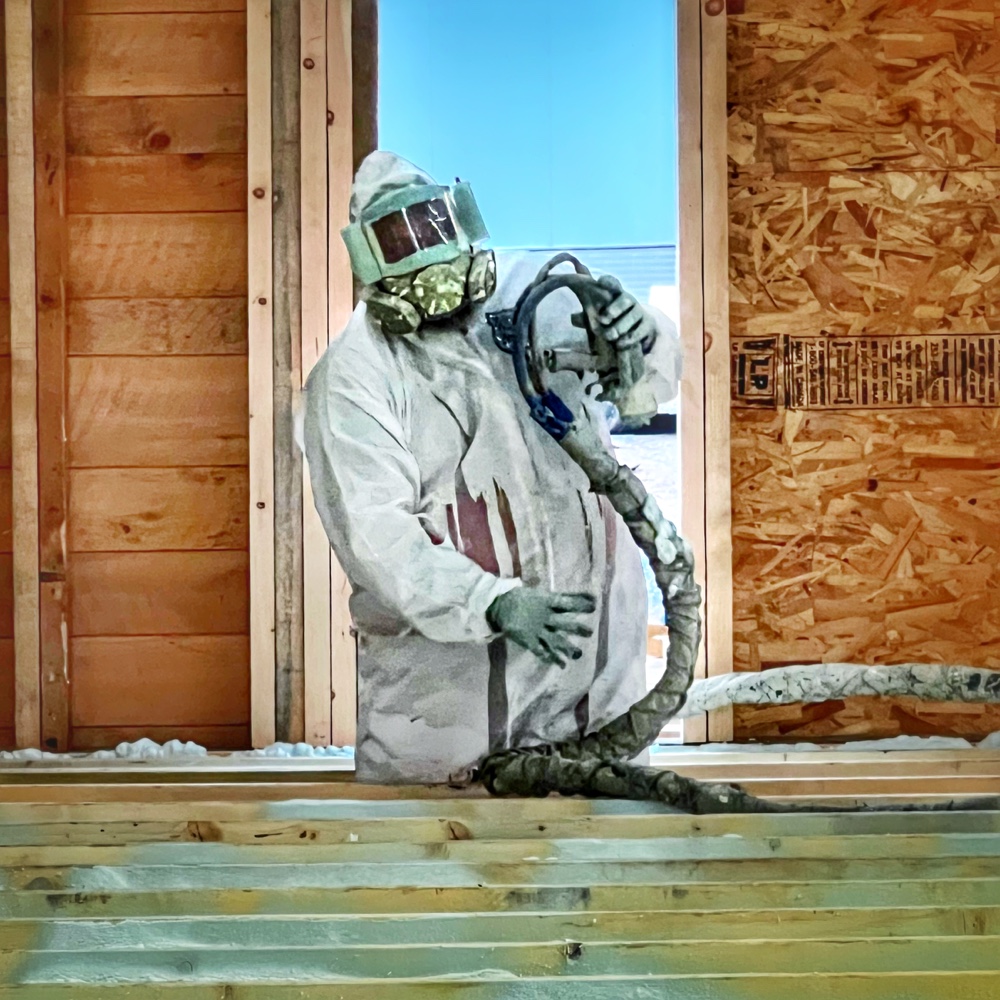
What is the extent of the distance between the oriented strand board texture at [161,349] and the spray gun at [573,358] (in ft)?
3.74

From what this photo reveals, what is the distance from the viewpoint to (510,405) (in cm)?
271

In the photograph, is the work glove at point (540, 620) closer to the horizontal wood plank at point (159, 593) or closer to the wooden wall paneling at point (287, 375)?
the wooden wall paneling at point (287, 375)

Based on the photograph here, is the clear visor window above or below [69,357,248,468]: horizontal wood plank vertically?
above

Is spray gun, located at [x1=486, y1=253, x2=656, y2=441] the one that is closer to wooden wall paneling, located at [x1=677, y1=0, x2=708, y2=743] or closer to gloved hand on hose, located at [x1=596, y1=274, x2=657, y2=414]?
gloved hand on hose, located at [x1=596, y1=274, x2=657, y2=414]

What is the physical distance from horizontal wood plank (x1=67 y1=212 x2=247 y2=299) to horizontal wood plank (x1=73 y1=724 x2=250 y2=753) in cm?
102

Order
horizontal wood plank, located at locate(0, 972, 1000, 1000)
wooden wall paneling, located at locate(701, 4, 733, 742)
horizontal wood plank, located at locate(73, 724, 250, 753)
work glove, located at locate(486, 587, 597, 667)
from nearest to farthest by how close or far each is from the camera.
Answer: horizontal wood plank, located at locate(0, 972, 1000, 1000)
work glove, located at locate(486, 587, 597, 667)
wooden wall paneling, located at locate(701, 4, 733, 742)
horizontal wood plank, located at locate(73, 724, 250, 753)

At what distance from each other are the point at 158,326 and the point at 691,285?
124 centimetres

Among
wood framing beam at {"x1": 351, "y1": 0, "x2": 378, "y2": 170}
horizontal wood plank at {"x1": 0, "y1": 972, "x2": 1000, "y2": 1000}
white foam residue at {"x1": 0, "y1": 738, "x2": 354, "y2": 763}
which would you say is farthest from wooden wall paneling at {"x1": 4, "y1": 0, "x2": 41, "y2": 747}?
horizontal wood plank at {"x1": 0, "y1": 972, "x2": 1000, "y2": 1000}

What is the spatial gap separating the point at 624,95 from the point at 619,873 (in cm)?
211

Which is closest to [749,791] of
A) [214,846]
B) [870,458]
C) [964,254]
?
[214,846]

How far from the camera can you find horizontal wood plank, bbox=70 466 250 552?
11.9 feet

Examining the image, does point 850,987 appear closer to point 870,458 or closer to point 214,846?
point 214,846

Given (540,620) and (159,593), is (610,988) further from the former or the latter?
(159,593)

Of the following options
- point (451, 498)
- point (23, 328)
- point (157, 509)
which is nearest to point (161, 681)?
point (157, 509)
